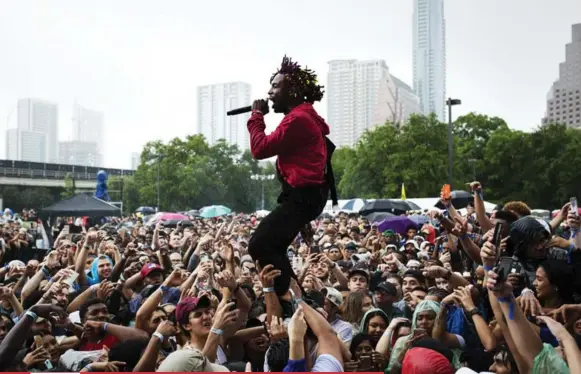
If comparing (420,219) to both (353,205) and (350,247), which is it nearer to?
(350,247)

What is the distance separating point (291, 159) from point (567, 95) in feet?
323

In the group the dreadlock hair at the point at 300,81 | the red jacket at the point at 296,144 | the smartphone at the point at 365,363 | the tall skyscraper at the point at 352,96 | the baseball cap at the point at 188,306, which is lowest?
the smartphone at the point at 365,363

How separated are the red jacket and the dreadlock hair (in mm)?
75

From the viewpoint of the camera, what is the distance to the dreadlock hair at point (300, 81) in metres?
4.94

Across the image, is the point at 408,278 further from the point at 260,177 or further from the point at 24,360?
the point at 260,177

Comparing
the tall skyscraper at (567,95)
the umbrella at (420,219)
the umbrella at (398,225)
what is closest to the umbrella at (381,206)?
the umbrella at (420,219)

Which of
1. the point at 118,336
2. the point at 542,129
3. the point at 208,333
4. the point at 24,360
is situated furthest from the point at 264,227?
the point at 542,129

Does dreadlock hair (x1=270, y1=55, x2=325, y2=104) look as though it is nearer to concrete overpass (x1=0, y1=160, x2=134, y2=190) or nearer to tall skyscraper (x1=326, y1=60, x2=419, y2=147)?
concrete overpass (x1=0, y1=160, x2=134, y2=190)

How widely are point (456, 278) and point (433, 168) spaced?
48.6m

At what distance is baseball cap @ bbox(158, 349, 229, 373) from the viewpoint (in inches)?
151

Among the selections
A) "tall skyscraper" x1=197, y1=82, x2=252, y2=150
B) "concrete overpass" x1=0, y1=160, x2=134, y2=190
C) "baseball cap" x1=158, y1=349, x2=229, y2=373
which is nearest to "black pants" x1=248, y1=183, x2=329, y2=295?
"baseball cap" x1=158, y1=349, x2=229, y2=373

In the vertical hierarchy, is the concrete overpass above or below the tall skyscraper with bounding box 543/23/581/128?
below

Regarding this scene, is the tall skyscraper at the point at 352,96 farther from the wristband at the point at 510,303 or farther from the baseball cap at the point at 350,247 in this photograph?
the wristband at the point at 510,303

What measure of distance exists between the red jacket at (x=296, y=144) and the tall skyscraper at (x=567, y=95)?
8486 cm
